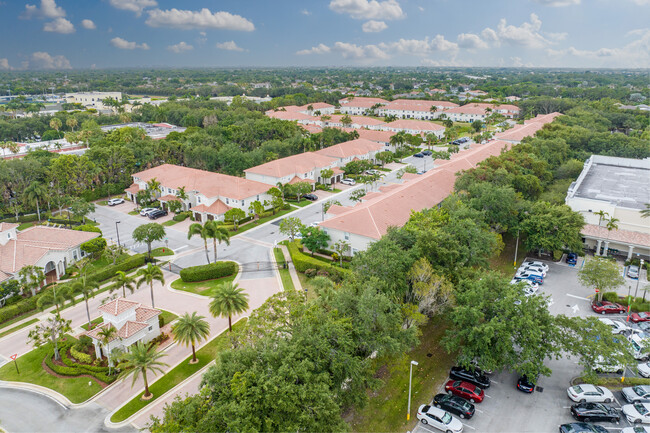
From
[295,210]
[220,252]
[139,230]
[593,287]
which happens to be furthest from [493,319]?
[295,210]

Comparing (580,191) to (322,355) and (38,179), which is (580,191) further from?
(38,179)

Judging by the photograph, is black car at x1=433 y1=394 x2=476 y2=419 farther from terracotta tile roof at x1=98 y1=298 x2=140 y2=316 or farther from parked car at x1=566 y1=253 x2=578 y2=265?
parked car at x1=566 y1=253 x2=578 y2=265

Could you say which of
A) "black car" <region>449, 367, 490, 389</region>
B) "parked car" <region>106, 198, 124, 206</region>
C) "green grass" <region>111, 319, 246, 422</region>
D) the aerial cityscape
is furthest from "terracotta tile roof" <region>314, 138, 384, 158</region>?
"black car" <region>449, 367, 490, 389</region>

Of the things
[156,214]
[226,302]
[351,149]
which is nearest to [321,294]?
[226,302]

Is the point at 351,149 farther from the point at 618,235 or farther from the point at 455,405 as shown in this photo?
the point at 455,405

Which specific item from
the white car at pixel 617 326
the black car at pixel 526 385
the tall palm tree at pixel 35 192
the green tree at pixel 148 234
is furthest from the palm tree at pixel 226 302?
the tall palm tree at pixel 35 192

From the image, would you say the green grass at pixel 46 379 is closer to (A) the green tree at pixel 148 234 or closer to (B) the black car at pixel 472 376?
(A) the green tree at pixel 148 234
